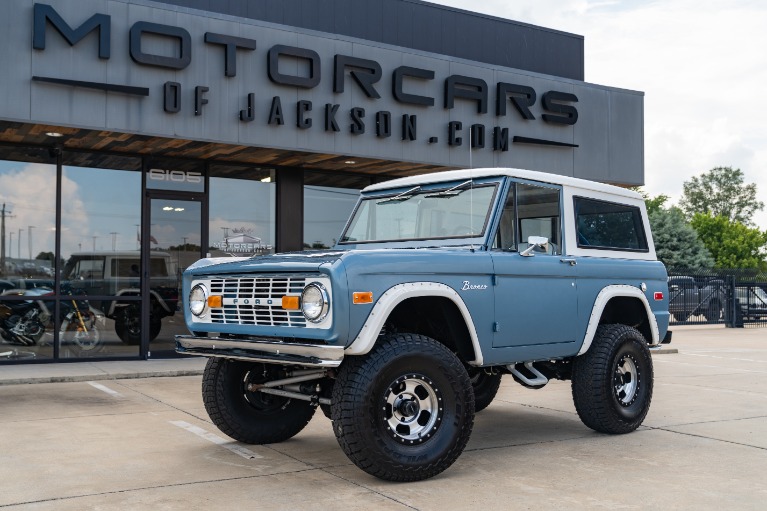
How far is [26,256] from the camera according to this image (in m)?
12.9

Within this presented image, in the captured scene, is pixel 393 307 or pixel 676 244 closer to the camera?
pixel 393 307

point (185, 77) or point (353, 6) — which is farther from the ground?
point (353, 6)

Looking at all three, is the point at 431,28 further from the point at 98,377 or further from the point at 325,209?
the point at 98,377

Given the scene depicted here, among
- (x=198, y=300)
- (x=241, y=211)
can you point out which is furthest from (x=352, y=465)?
(x=241, y=211)

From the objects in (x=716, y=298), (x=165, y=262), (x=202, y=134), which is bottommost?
(x=716, y=298)

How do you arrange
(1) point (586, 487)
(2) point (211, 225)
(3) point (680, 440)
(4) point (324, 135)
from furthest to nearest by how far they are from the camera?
(2) point (211, 225) → (4) point (324, 135) → (3) point (680, 440) → (1) point (586, 487)

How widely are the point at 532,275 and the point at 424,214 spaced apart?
1.11 metres

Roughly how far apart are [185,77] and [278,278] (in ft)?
23.4

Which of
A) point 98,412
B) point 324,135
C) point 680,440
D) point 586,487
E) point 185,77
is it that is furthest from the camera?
point 324,135

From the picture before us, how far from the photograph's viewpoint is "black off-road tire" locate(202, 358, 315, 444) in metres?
6.71

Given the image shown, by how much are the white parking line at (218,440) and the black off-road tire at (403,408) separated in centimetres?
136

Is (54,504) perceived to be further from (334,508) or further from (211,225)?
(211,225)

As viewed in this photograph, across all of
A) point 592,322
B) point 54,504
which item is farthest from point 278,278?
point 592,322

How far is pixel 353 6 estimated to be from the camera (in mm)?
15242
